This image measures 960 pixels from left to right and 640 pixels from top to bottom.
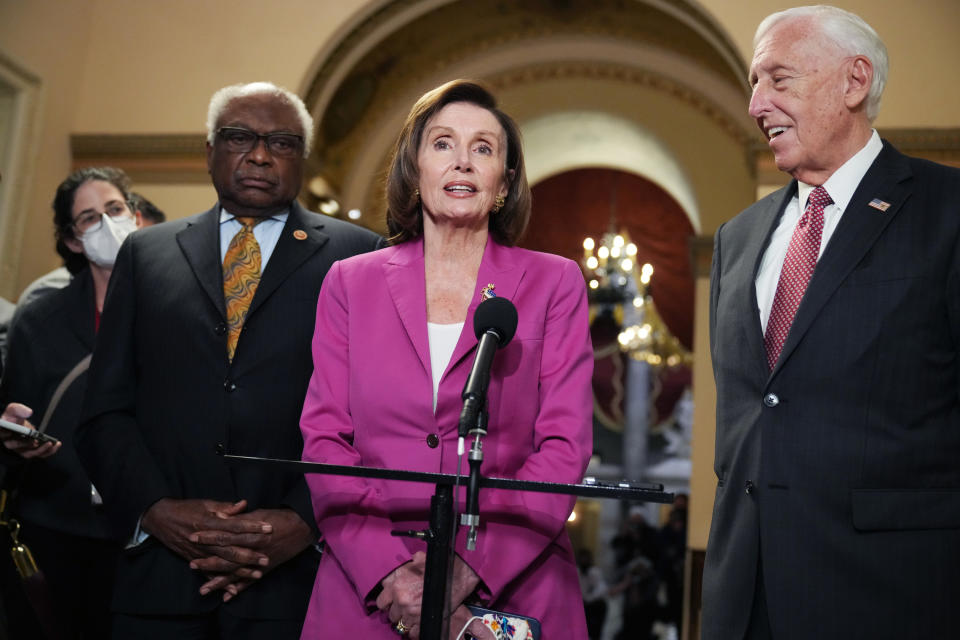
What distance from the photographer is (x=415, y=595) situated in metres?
1.86

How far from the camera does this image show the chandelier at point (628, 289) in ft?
36.9

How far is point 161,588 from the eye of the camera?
2293 mm

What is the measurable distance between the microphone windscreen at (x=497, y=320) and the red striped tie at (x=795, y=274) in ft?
2.31

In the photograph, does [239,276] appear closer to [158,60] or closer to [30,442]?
[30,442]

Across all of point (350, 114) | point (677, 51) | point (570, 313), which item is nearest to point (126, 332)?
point (570, 313)

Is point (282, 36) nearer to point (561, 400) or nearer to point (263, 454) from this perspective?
point (263, 454)

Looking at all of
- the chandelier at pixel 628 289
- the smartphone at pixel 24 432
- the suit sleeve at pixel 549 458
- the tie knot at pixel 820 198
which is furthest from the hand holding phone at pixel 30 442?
the chandelier at pixel 628 289

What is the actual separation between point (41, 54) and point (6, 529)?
404 centimetres

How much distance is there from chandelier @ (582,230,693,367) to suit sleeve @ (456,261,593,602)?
7.91 metres

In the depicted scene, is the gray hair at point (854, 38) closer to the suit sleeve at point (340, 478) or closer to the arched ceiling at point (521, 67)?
the suit sleeve at point (340, 478)

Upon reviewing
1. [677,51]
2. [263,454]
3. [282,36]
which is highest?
[677,51]

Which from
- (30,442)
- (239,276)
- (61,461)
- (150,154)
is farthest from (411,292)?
(150,154)

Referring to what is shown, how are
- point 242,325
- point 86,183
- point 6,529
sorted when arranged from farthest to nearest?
point 86,183 → point 6,529 → point 242,325

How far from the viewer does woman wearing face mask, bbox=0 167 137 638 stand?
3.04m
